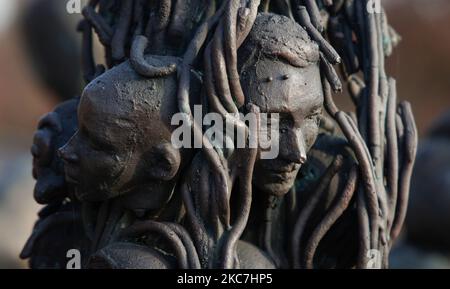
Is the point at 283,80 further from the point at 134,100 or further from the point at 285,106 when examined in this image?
the point at 134,100

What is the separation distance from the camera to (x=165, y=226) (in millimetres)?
1189

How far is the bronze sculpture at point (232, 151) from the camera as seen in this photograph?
117 cm

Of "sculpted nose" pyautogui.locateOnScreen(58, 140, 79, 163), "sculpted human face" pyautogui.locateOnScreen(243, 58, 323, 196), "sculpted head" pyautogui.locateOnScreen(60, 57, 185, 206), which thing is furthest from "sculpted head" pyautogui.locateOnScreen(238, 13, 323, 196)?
"sculpted nose" pyautogui.locateOnScreen(58, 140, 79, 163)

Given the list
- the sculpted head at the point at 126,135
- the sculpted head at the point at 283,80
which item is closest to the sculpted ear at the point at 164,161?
the sculpted head at the point at 126,135

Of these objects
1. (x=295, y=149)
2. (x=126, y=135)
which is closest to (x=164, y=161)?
(x=126, y=135)

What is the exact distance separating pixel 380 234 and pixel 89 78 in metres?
0.47

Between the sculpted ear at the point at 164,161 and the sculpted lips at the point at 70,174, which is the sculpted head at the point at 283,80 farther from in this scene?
the sculpted lips at the point at 70,174

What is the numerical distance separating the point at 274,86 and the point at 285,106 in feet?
0.09

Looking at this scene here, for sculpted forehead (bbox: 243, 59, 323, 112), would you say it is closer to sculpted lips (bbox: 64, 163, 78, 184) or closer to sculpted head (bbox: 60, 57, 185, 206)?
sculpted head (bbox: 60, 57, 185, 206)

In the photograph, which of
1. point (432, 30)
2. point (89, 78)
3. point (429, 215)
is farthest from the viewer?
point (432, 30)

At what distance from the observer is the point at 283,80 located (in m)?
1.17

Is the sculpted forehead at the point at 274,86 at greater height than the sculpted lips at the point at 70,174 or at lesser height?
greater
